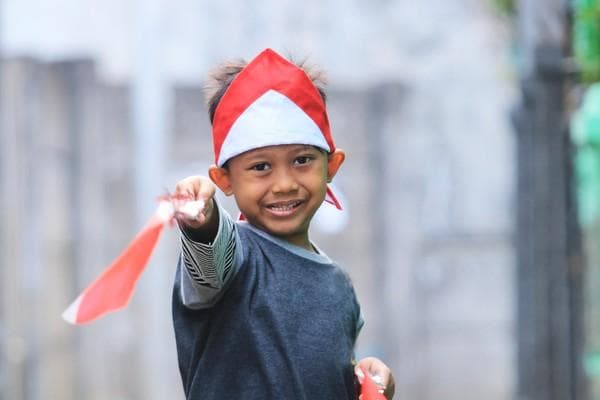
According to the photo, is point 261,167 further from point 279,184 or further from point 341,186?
point 341,186

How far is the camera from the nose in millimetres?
2959

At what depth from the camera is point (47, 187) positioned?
14094 millimetres

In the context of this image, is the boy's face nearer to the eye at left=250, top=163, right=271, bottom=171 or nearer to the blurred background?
the eye at left=250, top=163, right=271, bottom=171

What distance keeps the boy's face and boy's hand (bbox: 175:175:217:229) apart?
0.65ft

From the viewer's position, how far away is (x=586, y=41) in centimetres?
769

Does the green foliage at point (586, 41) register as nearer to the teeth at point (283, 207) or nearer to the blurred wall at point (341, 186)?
the teeth at point (283, 207)

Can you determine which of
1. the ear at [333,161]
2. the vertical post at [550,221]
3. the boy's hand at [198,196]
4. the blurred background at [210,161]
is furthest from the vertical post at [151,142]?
the boy's hand at [198,196]

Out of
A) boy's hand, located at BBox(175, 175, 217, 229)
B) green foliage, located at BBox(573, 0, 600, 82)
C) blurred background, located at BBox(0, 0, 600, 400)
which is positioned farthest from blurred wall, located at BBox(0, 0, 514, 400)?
boy's hand, located at BBox(175, 175, 217, 229)

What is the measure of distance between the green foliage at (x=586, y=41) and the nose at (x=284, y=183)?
4232mm

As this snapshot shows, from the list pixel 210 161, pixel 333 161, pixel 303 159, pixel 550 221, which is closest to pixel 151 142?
pixel 210 161

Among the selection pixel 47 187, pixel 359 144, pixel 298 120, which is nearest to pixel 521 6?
pixel 298 120

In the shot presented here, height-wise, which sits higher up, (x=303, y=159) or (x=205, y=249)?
(x=303, y=159)

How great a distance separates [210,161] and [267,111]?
43.0ft

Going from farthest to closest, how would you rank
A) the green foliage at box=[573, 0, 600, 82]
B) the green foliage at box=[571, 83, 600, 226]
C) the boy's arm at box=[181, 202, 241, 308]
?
1. the green foliage at box=[571, 83, 600, 226]
2. the green foliage at box=[573, 0, 600, 82]
3. the boy's arm at box=[181, 202, 241, 308]
